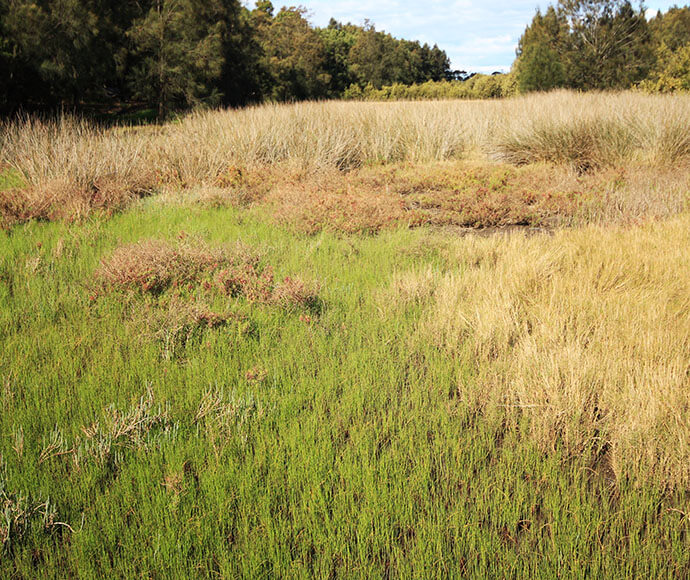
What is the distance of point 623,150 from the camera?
10.8 meters

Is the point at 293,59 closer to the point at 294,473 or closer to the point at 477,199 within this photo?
the point at 477,199

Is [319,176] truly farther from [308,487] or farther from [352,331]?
[308,487]

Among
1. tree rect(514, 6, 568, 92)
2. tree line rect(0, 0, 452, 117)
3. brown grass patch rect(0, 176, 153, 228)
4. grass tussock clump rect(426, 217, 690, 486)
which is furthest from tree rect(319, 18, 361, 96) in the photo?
grass tussock clump rect(426, 217, 690, 486)

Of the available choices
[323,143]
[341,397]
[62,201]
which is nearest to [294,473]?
[341,397]

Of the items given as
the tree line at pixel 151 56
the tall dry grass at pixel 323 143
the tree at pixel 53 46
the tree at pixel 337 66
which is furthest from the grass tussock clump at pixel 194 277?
the tree at pixel 337 66

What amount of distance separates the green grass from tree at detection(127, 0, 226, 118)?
1168 inches

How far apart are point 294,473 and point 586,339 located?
2.22 m

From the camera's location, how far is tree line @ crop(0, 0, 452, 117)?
22938mm

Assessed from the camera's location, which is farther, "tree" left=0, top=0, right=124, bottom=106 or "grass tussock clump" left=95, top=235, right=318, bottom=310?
"tree" left=0, top=0, right=124, bottom=106

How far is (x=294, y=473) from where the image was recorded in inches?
89.7

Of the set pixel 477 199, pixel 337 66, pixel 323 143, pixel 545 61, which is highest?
pixel 337 66

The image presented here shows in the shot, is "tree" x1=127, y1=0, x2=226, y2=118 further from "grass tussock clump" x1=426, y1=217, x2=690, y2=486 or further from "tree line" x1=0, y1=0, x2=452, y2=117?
"grass tussock clump" x1=426, y1=217, x2=690, y2=486

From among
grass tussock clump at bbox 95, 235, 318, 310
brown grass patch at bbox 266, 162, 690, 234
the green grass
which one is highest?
brown grass patch at bbox 266, 162, 690, 234

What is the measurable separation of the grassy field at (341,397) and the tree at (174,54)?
2576cm
